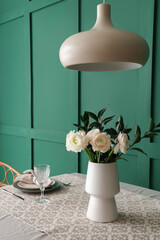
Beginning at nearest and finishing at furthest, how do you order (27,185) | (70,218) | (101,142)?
(101,142) < (70,218) < (27,185)

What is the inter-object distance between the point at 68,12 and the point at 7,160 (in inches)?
71.9

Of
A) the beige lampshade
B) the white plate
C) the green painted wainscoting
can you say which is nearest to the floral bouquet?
the beige lampshade

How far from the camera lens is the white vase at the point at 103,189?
3.43 ft

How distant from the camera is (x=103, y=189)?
3.42 feet

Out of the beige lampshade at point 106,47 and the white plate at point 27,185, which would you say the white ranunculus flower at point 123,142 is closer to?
the beige lampshade at point 106,47

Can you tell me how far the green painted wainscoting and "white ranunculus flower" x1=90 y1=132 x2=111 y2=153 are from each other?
37.1 inches

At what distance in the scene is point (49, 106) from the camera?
105 inches

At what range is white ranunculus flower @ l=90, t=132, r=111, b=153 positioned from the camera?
981mm

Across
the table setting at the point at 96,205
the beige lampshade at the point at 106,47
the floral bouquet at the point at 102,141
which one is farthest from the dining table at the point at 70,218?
the beige lampshade at the point at 106,47

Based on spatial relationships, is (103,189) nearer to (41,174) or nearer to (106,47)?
(41,174)

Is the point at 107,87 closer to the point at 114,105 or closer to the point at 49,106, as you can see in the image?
the point at 114,105

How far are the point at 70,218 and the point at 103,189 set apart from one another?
183 millimetres

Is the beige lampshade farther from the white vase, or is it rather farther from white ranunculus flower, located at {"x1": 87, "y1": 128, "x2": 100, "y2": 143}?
the white vase

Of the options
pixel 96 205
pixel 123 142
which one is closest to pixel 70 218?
pixel 96 205
